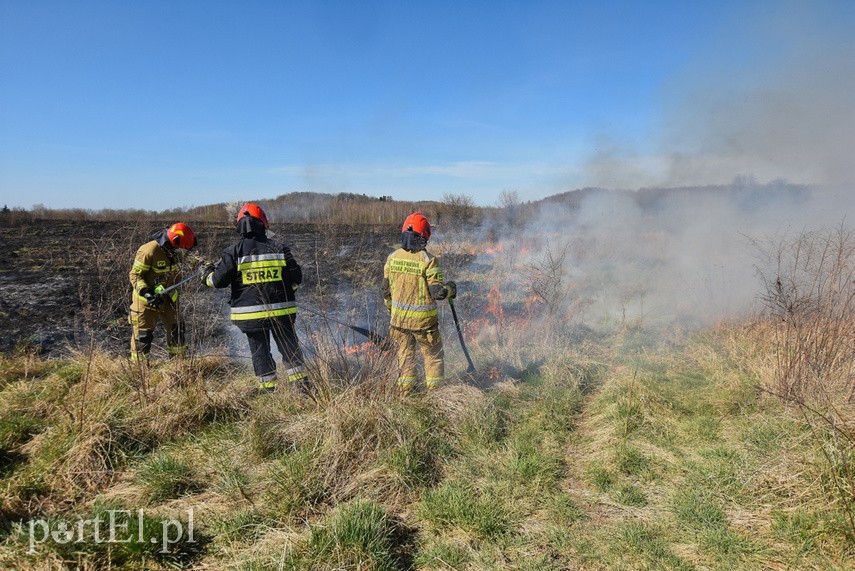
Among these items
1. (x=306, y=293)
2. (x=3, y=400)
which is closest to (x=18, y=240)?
(x=306, y=293)

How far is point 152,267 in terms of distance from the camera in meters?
5.55

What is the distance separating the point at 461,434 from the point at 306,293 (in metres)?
7.25

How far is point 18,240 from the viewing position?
19.9m

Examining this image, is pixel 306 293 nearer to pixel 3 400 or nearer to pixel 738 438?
pixel 3 400

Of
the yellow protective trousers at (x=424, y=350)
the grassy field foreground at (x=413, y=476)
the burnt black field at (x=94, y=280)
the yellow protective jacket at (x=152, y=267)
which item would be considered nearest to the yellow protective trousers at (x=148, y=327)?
the yellow protective jacket at (x=152, y=267)

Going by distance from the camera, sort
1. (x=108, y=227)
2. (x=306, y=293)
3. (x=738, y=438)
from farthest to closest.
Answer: (x=108, y=227) → (x=306, y=293) → (x=738, y=438)

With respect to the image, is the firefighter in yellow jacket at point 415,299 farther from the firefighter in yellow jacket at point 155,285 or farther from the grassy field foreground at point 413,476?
the firefighter in yellow jacket at point 155,285

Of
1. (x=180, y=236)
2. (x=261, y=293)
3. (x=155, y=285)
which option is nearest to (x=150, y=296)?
(x=155, y=285)

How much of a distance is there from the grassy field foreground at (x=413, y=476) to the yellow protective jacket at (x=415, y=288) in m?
0.82

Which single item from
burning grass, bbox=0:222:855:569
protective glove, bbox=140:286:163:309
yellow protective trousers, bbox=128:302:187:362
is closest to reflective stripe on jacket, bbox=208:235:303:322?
burning grass, bbox=0:222:855:569

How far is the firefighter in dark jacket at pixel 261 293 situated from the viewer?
14.6 feet

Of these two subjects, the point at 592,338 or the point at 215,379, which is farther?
the point at 592,338

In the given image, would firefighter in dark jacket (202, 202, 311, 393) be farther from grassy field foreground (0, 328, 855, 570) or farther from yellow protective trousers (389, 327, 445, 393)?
yellow protective trousers (389, 327, 445, 393)

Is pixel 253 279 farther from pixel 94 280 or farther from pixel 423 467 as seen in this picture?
pixel 94 280
